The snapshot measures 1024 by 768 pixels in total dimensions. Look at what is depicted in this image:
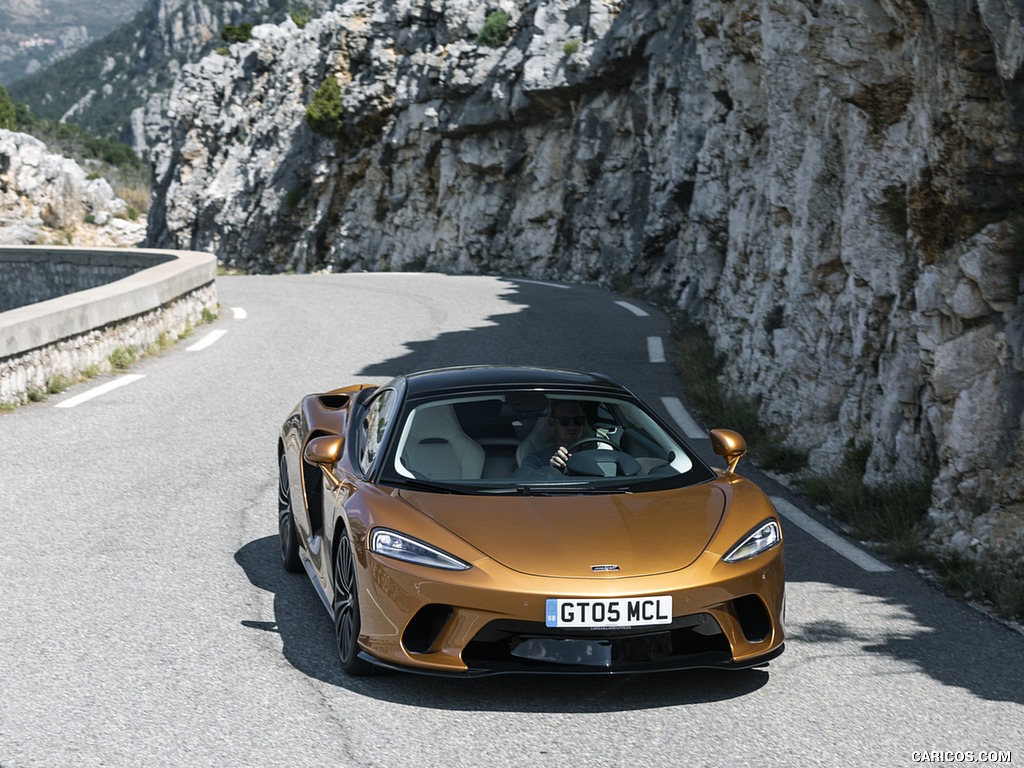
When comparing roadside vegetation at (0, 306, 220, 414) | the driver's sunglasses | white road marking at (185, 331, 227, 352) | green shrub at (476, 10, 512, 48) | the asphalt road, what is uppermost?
green shrub at (476, 10, 512, 48)

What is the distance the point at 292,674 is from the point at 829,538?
Answer: 161 inches

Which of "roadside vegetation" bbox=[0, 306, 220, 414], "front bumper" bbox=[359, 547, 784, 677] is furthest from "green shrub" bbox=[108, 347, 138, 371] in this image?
"front bumper" bbox=[359, 547, 784, 677]

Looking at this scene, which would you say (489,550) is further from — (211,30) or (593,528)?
(211,30)

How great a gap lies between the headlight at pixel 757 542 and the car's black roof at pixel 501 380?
1.32 m

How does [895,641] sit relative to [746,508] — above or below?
below

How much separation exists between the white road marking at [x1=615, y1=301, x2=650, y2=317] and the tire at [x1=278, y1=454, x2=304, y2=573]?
13377 millimetres

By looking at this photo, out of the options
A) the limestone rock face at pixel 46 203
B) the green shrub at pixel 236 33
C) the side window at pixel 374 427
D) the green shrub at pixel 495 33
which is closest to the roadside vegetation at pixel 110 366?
the side window at pixel 374 427

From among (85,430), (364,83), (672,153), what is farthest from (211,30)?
(85,430)

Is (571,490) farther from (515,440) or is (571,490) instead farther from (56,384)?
(56,384)

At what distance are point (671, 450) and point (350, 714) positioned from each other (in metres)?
2.16

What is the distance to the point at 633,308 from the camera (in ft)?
69.7

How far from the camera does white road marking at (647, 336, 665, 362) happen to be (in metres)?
15.5

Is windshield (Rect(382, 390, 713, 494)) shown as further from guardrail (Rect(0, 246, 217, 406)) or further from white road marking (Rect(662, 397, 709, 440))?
guardrail (Rect(0, 246, 217, 406))

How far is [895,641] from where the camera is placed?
578 cm
